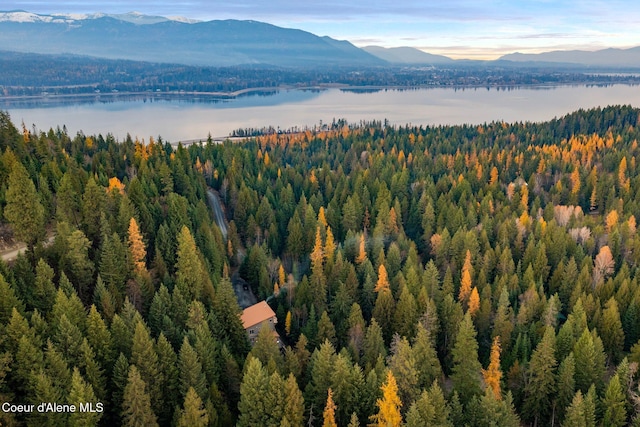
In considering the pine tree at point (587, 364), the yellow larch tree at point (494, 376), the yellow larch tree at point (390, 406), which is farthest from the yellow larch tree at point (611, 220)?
the yellow larch tree at point (390, 406)

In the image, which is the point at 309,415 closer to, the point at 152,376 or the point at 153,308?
the point at 152,376

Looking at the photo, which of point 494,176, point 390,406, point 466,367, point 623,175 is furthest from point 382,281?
point 623,175

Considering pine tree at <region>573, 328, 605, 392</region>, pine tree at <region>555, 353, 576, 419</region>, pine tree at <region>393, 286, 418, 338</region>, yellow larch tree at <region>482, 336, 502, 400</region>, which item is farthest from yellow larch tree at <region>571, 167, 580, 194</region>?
yellow larch tree at <region>482, 336, 502, 400</region>

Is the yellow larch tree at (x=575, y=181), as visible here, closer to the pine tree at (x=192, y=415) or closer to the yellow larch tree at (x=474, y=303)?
the yellow larch tree at (x=474, y=303)

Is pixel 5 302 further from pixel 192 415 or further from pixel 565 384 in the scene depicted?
pixel 565 384

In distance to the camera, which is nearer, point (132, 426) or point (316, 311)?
point (132, 426)

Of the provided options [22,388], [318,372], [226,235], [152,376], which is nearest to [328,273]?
[226,235]

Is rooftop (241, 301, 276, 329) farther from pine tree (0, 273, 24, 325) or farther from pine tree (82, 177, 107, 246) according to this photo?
pine tree (0, 273, 24, 325)
